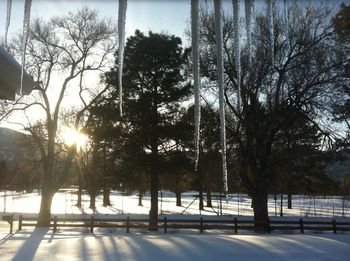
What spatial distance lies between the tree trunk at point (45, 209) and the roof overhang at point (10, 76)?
19.9 m

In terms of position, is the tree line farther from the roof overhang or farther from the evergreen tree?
the roof overhang

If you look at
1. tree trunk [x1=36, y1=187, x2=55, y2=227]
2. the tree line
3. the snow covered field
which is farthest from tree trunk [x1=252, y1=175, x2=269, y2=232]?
tree trunk [x1=36, y1=187, x2=55, y2=227]

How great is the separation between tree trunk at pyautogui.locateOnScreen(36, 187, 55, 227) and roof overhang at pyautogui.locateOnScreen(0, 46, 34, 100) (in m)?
19.9

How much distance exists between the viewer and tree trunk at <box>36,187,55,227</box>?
2658 cm

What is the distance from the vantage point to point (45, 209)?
27.4 m

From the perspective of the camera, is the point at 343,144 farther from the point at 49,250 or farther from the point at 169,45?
the point at 49,250

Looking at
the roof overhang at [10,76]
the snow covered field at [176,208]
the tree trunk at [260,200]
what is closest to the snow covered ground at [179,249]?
the roof overhang at [10,76]

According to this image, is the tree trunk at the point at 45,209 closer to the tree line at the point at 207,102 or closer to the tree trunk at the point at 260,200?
the tree line at the point at 207,102

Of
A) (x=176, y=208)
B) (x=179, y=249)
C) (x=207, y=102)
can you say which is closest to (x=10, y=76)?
(x=179, y=249)

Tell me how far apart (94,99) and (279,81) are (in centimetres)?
1227

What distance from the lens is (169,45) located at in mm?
27750

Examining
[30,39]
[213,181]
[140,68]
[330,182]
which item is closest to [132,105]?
[140,68]

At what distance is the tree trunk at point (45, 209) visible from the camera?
26578 mm

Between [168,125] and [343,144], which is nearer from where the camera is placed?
[343,144]
